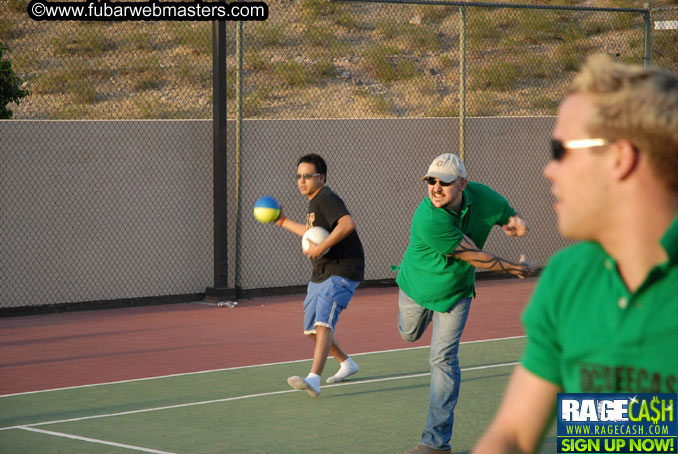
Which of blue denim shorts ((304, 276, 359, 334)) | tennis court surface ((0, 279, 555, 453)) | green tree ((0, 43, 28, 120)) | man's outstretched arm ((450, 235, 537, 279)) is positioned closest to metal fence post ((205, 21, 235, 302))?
tennis court surface ((0, 279, 555, 453))

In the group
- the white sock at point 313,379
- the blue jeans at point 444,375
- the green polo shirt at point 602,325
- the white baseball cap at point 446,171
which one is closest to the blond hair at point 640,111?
the green polo shirt at point 602,325

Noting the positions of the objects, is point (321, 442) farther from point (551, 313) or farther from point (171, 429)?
point (551, 313)

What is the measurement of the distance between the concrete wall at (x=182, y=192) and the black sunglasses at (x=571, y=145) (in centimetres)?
1168

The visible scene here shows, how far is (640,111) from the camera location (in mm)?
2051

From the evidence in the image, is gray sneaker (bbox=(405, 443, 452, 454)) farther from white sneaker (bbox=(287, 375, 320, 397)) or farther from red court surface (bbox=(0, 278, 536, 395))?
red court surface (bbox=(0, 278, 536, 395))

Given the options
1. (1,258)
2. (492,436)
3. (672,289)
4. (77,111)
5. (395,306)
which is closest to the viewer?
(672,289)

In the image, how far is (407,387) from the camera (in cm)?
888

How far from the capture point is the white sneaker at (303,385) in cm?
825

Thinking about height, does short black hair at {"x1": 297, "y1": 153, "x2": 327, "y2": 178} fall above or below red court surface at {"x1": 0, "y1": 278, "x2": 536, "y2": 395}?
above

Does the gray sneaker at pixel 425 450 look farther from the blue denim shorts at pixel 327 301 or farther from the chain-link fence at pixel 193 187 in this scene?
the chain-link fence at pixel 193 187

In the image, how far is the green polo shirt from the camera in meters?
Answer: 2.16

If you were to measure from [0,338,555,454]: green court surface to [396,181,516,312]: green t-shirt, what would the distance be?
1.03 meters

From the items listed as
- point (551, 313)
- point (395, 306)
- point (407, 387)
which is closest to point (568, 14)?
point (395, 306)

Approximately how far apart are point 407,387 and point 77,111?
18181mm
